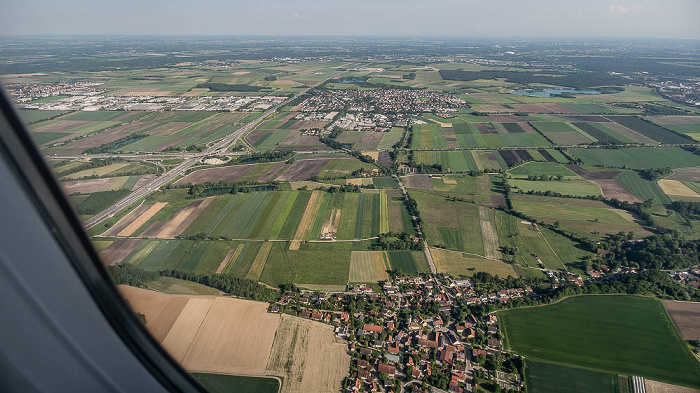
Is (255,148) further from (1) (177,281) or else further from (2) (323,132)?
(1) (177,281)

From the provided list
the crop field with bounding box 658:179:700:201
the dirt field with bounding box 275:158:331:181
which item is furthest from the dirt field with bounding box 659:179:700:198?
the dirt field with bounding box 275:158:331:181

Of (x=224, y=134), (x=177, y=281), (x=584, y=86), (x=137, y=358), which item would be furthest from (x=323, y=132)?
(x=584, y=86)

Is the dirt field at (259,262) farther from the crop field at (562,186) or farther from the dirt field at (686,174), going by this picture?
the dirt field at (686,174)

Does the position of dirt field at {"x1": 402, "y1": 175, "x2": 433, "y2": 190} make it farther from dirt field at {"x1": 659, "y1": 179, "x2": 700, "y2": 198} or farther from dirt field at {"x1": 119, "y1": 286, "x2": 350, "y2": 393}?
dirt field at {"x1": 659, "y1": 179, "x2": 700, "y2": 198}

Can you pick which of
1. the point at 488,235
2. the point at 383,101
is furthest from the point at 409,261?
the point at 383,101

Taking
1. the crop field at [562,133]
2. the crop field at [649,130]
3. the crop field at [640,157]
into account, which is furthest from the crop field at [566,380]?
the crop field at [649,130]
